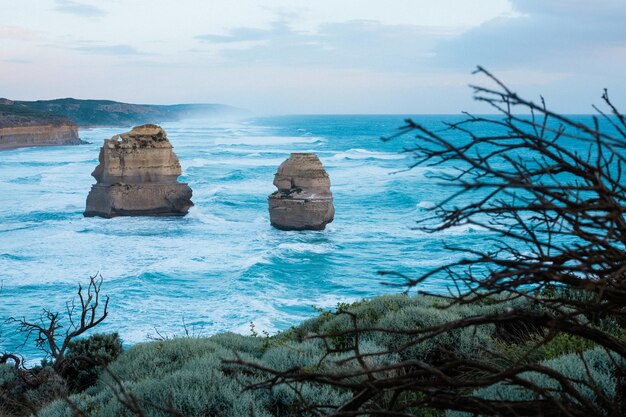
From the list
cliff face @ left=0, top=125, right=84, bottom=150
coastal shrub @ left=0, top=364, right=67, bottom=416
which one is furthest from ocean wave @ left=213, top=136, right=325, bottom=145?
coastal shrub @ left=0, top=364, right=67, bottom=416

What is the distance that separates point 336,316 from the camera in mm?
10258

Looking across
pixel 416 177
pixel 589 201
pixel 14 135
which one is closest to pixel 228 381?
pixel 589 201

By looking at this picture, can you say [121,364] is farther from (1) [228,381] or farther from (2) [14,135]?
(2) [14,135]

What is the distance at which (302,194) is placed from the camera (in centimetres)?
3300

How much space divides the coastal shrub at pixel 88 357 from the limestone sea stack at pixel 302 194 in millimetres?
22881

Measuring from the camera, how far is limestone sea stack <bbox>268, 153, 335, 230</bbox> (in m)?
32.8

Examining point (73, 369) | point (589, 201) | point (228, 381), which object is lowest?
point (73, 369)

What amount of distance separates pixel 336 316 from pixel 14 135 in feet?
319

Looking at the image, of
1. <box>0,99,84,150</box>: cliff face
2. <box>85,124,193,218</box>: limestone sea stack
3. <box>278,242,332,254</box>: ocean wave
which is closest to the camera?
<box>278,242,332,254</box>: ocean wave

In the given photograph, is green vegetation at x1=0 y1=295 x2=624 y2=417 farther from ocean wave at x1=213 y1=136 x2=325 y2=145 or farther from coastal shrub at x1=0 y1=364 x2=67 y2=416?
ocean wave at x1=213 y1=136 x2=325 y2=145

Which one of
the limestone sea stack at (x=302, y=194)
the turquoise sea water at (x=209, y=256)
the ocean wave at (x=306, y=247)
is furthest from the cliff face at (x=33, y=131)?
the ocean wave at (x=306, y=247)

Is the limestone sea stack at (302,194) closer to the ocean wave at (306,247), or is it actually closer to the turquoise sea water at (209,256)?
the turquoise sea water at (209,256)

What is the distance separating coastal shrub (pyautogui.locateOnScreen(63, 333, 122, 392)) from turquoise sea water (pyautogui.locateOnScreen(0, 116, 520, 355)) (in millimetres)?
7959

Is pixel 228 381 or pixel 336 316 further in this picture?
pixel 336 316
